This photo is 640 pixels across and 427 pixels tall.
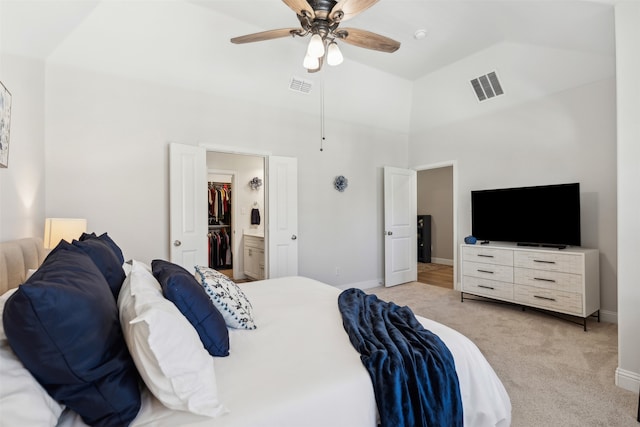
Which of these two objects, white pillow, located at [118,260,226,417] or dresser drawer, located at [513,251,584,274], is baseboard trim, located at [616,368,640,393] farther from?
white pillow, located at [118,260,226,417]

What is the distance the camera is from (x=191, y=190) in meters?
3.51

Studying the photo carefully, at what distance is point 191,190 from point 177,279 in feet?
7.95

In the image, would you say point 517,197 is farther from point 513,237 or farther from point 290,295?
point 290,295

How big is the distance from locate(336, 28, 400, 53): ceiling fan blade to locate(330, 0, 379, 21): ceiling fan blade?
186 millimetres

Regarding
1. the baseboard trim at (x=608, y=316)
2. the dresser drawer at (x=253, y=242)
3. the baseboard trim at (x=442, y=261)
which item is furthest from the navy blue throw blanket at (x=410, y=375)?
the baseboard trim at (x=442, y=261)

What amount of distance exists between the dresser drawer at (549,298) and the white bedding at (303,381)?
2.39 m

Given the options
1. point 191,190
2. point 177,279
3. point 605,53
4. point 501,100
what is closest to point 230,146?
point 191,190

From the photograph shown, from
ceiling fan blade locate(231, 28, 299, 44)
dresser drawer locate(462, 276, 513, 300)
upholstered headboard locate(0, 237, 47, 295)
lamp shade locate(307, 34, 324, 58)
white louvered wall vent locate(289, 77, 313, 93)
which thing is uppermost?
white louvered wall vent locate(289, 77, 313, 93)

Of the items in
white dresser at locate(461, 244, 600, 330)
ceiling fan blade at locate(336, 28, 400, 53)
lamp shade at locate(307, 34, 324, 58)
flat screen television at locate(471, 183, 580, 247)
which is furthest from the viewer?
flat screen television at locate(471, 183, 580, 247)

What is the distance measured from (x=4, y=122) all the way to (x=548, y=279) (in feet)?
15.9

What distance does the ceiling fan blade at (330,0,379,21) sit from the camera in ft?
6.44

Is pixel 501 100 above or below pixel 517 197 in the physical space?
above

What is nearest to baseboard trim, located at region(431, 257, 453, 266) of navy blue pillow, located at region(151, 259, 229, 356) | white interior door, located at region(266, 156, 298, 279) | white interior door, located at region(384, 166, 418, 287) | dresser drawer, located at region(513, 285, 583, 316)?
white interior door, located at region(384, 166, 418, 287)

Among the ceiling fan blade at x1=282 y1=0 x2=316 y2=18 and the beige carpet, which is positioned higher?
the ceiling fan blade at x1=282 y1=0 x2=316 y2=18
